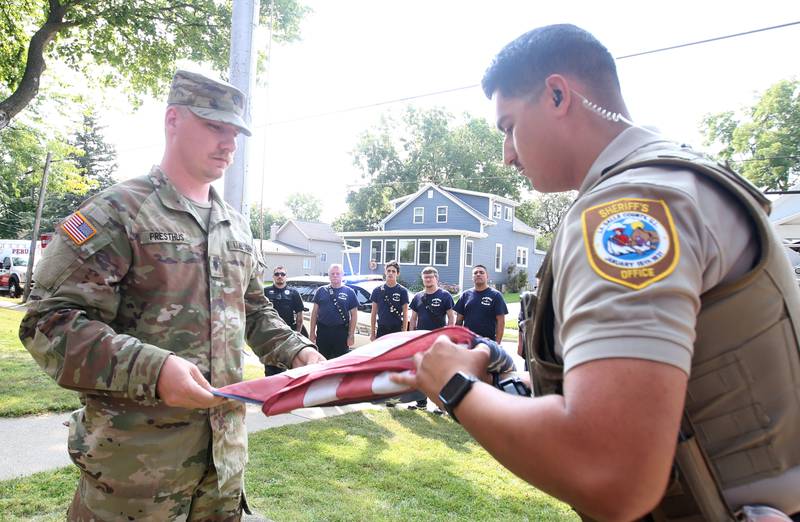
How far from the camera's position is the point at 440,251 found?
3197 centimetres

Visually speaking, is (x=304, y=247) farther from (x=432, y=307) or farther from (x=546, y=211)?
(x=432, y=307)

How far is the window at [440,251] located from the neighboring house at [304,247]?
1745 centimetres

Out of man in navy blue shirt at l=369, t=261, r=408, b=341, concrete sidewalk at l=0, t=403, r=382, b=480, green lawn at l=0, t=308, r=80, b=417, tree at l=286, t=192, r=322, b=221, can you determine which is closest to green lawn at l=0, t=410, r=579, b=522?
concrete sidewalk at l=0, t=403, r=382, b=480

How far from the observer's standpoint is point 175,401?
5.71 feet

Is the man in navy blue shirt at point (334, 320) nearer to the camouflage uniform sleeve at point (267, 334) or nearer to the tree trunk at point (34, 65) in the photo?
the camouflage uniform sleeve at point (267, 334)

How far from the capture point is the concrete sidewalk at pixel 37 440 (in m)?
4.42

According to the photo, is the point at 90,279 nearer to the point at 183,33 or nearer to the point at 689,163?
the point at 689,163

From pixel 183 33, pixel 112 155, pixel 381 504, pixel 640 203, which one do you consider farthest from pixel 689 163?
pixel 112 155

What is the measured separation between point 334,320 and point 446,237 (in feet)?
77.1

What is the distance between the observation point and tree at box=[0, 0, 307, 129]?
32.4 ft

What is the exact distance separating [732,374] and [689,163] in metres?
0.40

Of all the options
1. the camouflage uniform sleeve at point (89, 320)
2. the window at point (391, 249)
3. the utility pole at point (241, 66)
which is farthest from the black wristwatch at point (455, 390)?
the window at point (391, 249)

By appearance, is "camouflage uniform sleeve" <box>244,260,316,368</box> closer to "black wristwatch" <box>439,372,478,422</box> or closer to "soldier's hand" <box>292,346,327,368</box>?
"soldier's hand" <box>292,346,327,368</box>

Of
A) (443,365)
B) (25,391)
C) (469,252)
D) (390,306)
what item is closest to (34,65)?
(25,391)
